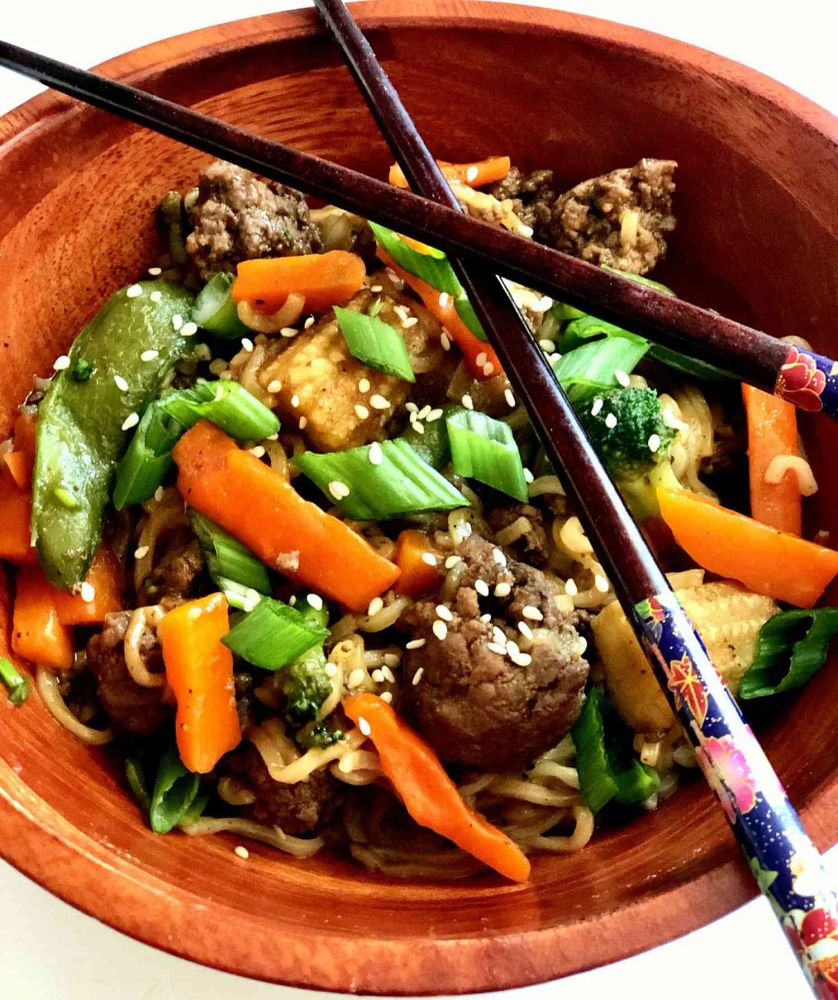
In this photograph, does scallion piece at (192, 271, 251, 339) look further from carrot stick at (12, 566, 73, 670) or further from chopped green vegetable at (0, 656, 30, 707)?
chopped green vegetable at (0, 656, 30, 707)

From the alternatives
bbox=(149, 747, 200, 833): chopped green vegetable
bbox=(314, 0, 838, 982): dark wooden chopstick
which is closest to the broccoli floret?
bbox=(314, 0, 838, 982): dark wooden chopstick

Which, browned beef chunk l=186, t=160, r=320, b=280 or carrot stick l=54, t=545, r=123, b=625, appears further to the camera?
browned beef chunk l=186, t=160, r=320, b=280

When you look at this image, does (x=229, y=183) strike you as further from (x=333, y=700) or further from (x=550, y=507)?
(x=333, y=700)

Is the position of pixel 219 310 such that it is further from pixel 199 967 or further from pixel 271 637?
pixel 199 967

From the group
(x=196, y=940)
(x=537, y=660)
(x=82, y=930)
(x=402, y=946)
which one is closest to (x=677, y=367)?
(x=537, y=660)

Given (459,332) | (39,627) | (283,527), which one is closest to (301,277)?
(459,332)
